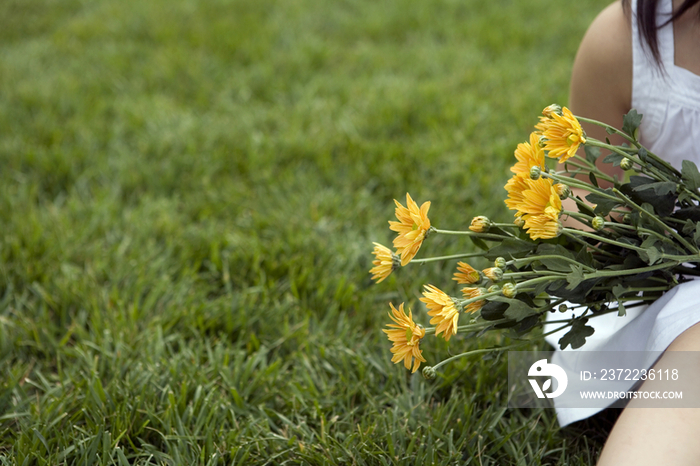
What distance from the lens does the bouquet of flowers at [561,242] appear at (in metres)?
0.83

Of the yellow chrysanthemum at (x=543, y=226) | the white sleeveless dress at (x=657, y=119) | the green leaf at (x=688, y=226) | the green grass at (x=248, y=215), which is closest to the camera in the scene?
the yellow chrysanthemum at (x=543, y=226)

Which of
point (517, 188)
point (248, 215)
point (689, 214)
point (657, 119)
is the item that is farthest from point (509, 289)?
point (248, 215)

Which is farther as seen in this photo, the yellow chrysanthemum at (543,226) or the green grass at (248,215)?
the green grass at (248,215)

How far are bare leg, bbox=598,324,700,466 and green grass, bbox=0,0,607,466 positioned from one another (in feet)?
1.16

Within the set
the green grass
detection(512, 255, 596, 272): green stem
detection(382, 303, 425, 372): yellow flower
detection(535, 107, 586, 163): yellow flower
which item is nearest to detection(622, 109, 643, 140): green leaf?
detection(535, 107, 586, 163): yellow flower

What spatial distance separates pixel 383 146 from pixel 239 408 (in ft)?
4.37

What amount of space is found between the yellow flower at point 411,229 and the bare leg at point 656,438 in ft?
1.34

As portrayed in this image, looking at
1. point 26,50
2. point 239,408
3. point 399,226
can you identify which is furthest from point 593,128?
point 26,50

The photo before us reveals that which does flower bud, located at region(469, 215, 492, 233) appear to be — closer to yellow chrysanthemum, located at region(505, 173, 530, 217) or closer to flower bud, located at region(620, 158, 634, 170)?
yellow chrysanthemum, located at region(505, 173, 530, 217)

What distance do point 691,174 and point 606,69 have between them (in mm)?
442

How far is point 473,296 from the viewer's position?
86 cm

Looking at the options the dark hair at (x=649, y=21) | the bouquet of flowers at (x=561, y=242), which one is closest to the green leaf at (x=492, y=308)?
the bouquet of flowers at (x=561, y=242)

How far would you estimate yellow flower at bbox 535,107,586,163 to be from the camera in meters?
0.82

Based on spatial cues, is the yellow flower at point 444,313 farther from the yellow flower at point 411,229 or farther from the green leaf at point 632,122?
the green leaf at point 632,122
